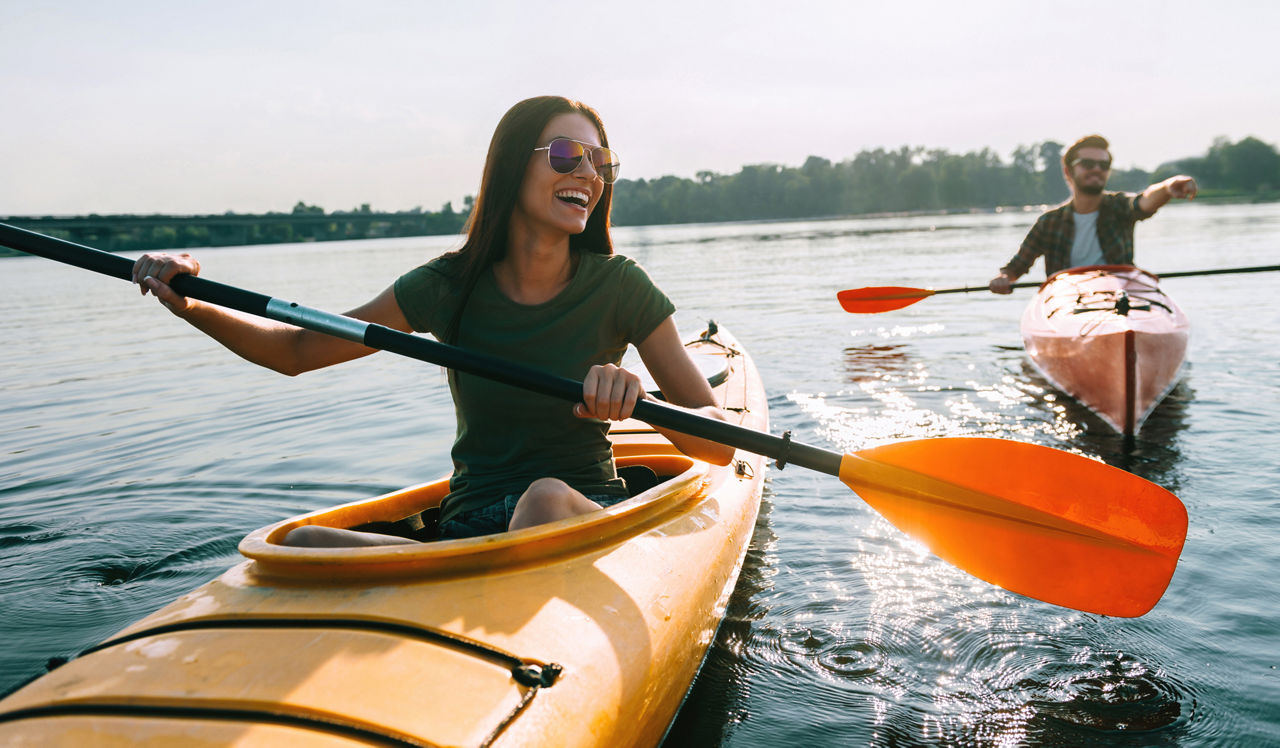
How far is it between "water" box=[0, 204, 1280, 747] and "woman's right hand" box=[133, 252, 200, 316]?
1.88 metres

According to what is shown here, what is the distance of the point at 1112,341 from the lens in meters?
5.47

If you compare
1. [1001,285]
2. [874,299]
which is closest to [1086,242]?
[1001,285]

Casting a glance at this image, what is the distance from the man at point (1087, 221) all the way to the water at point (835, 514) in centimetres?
110

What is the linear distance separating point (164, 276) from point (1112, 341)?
5.43 m

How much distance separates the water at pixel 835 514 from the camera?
2.68 meters

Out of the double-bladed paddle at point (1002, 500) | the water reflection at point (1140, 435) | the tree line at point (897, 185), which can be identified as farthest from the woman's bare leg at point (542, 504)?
the tree line at point (897, 185)

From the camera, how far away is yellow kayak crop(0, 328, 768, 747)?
152 centimetres

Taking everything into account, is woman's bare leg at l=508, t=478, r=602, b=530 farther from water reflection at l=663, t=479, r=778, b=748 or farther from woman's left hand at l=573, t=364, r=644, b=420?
water reflection at l=663, t=479, r=778, b=748

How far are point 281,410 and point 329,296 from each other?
511 inches

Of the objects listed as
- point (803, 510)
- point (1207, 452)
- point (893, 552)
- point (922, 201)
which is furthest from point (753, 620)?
point (922, 201)

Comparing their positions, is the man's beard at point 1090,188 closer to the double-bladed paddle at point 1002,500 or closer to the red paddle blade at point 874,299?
the red paddle blade at point 874,299

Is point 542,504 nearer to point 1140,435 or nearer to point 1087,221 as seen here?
point 1140,435

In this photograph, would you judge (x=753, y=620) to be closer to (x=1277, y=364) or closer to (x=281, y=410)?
(x=281, y=410)

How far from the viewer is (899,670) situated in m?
2.89
